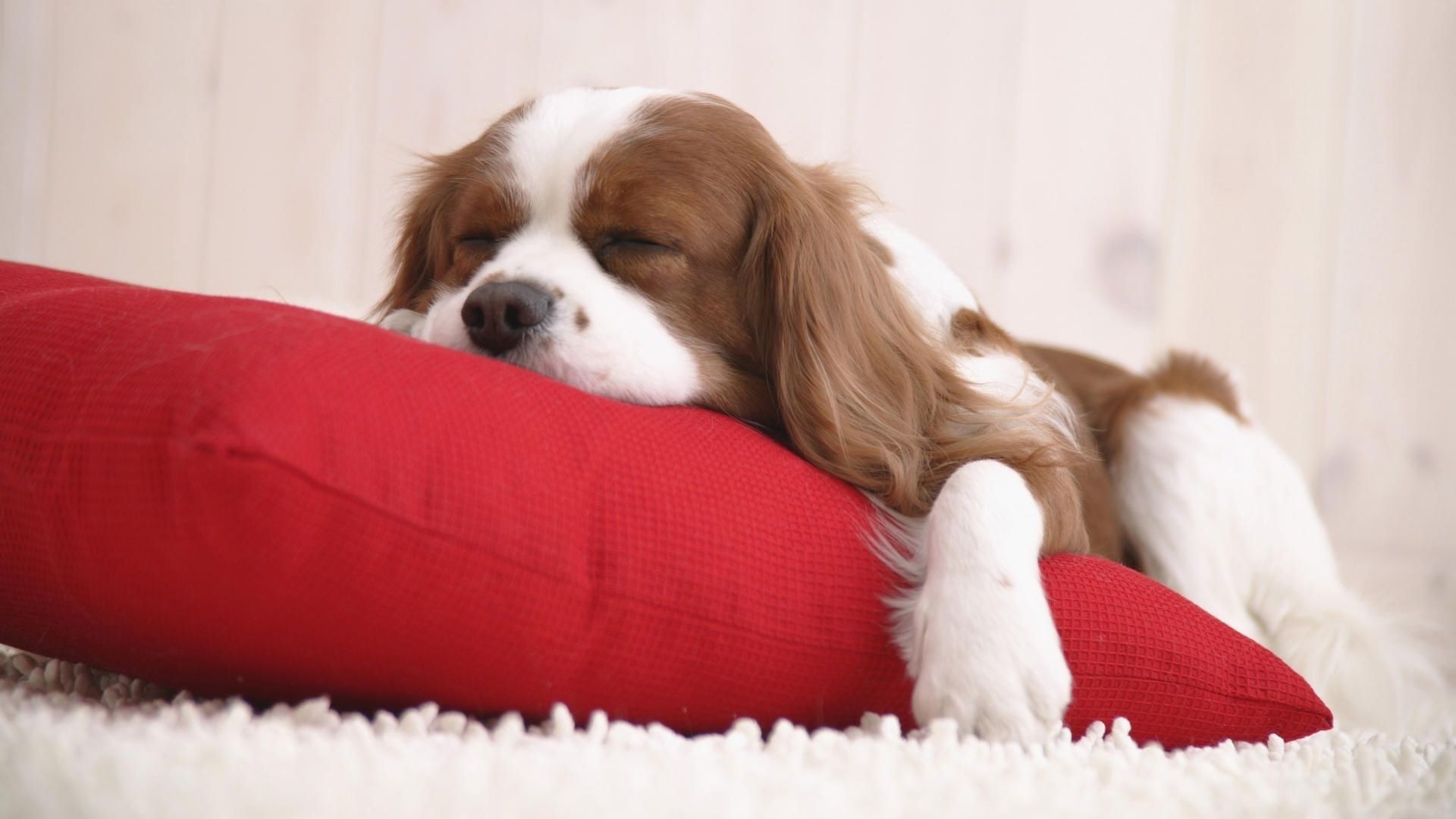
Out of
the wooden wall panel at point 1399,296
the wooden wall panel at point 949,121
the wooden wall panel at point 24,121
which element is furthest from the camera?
the wooden wall panel at point 1399,296

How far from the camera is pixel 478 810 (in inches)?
32.8

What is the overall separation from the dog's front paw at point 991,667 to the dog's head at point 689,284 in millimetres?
262

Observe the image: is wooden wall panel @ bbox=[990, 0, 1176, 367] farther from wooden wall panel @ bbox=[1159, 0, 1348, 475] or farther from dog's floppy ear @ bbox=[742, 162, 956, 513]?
dog's floppy ear @ bbox=[742, 162, 956, 513]

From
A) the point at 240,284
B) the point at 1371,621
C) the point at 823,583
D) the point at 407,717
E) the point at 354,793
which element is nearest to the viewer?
the point at 354,793

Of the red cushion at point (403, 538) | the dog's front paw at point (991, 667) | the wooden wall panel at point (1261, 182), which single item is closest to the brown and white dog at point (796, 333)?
the dog's front paw at point (991, 667)

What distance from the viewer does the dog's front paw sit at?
3.66 feet

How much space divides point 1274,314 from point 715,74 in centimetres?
160

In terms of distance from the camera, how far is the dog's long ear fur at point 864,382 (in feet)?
4.75

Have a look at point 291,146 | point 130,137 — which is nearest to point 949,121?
point 291,146

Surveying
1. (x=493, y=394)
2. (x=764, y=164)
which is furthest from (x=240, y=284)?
(x=493, y=394)

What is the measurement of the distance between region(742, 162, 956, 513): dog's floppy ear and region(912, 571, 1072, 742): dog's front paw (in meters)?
0.26

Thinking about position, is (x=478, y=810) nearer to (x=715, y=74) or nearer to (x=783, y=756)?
(x=783, y=756)

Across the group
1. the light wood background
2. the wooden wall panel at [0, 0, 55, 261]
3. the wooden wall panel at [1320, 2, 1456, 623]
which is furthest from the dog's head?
the wooden wall panel at [1320, 2, 1456, 623]

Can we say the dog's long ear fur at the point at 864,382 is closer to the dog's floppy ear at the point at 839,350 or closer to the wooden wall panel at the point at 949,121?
the dog's floppy ear at the point at 839,350
